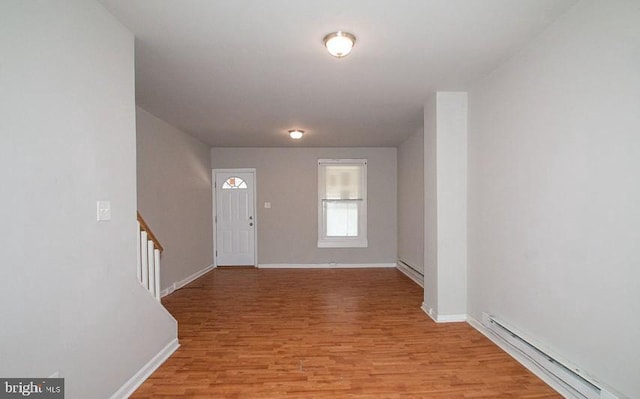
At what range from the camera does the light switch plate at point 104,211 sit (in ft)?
5.91

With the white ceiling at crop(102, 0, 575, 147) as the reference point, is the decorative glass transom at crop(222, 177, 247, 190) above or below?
below

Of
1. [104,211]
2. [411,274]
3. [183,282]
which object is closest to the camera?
[104,211]

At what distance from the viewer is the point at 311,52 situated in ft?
7.72

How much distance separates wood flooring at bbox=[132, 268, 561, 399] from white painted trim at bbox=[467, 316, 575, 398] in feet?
0.14

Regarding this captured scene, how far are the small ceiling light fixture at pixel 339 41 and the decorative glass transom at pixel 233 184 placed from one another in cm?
456

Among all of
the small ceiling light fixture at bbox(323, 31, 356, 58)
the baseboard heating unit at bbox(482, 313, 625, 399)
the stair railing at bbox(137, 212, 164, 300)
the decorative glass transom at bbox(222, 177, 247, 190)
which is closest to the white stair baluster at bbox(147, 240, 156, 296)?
the stair railing at bbox(137, 212, 164, 300)

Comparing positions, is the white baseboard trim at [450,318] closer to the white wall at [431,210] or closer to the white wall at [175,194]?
the white wall at [431,210]

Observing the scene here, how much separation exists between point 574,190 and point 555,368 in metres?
1.24

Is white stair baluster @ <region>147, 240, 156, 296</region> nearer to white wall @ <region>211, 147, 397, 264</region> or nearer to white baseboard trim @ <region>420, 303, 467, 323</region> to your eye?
white baseboard trim @ <region>420, 303, 467, 323</region>

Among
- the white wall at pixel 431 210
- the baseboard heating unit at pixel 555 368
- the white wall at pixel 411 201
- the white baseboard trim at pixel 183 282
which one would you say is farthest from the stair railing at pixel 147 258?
the white wall at pixel 411 201

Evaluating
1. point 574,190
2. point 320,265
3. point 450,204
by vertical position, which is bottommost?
point 320,265

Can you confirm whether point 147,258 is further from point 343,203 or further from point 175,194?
point 343,203

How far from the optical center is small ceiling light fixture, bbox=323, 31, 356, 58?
2066mm

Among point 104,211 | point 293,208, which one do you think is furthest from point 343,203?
point 104,211
